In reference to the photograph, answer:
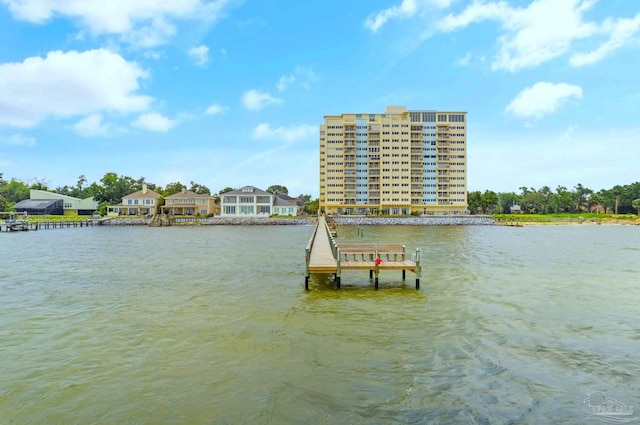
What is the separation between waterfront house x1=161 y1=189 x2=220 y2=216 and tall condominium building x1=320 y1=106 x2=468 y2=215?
3363cm

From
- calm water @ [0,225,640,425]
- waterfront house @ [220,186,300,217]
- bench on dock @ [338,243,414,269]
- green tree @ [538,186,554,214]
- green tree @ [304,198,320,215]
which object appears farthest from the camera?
green tree @ [538,186,554,214]

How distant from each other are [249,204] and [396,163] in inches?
1715

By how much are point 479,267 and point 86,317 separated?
2211cm

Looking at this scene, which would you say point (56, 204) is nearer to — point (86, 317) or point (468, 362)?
point (86, 317)

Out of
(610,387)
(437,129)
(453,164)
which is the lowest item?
(610,387)

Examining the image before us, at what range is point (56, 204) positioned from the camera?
358 feet

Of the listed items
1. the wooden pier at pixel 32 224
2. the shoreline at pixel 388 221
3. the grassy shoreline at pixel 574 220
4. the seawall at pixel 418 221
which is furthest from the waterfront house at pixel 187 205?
the grassy shoreline at pixel 574 220

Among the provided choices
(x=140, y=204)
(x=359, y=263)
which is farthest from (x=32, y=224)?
(x=359, y=263)

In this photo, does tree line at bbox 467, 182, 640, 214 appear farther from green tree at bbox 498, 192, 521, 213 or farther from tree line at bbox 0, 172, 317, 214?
tree line at bbox 0, 172, 317, 214

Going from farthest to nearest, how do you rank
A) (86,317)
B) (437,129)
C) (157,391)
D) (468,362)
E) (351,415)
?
(437,129), (86,317), (468,362), (157,391), (351,415)

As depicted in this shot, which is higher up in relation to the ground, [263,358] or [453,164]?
[453,164]

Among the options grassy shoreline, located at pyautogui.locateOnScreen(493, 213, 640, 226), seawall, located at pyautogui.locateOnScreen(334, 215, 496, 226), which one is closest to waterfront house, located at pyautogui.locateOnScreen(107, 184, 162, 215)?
seawall, located at pyautogui.locateOnScreen(334, 215, 496, 226)

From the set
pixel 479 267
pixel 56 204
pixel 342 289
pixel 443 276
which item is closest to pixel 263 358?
pixel 342 289

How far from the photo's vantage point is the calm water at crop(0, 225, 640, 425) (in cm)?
745
